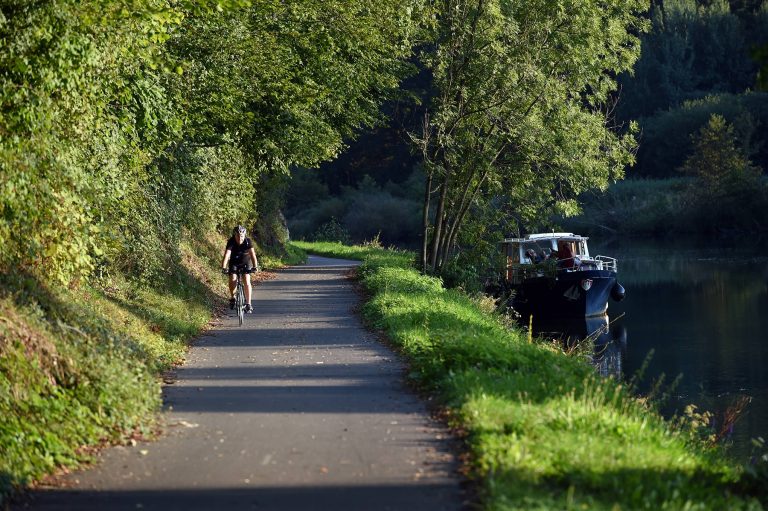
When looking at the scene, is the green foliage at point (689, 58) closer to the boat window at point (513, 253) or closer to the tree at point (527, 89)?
the boat window at point (513, 253)

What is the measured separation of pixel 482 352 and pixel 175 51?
410 inches

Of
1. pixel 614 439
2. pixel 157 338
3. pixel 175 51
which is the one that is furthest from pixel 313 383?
pixel 175 51

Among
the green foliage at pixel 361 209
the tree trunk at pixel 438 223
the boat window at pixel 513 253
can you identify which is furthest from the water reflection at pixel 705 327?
the green foliage at pixel 361 209

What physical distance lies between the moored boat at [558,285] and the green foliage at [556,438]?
22195 mm

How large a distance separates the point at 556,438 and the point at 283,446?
93.3 inches

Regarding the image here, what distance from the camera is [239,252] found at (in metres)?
20.0

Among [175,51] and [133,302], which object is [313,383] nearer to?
[133,302]

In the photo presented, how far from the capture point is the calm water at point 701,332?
21438 mm

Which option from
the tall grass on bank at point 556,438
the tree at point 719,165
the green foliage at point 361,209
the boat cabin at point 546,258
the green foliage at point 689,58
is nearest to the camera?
the tall grass on bank at point 556,438

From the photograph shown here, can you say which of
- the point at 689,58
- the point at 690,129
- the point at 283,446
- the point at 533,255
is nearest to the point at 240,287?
the point at 283,446

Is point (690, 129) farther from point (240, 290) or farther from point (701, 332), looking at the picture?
point (240, 290)

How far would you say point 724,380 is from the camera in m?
23.3

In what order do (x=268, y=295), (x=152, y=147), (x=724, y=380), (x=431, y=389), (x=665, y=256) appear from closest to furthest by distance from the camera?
(x=431, y=389), (x=152, y=147), (x=724, y=380), (x=268, y=295), (x=665, y=256)

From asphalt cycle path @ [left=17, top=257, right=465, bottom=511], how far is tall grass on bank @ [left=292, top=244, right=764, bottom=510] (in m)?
0.36
